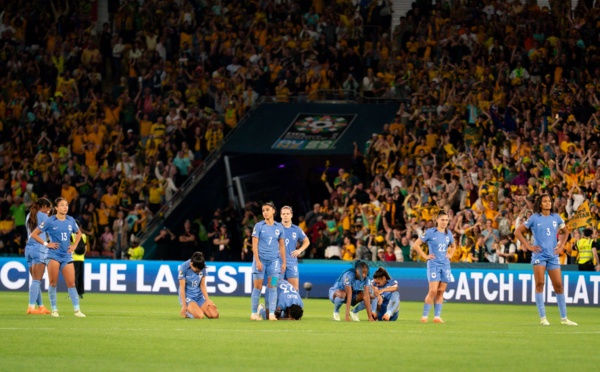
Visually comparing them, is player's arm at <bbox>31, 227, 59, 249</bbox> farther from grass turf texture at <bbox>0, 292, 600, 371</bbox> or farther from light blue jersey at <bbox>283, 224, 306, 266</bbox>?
light blue jersey at <bbox>283, 224, 306, 266</bbox>

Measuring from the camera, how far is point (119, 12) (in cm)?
3969

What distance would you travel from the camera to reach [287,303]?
1895 centimetres

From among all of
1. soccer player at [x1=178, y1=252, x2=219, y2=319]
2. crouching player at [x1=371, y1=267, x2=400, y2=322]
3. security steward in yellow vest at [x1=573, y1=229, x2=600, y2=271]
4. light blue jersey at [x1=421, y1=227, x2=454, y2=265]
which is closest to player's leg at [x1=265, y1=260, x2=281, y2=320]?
soccer player at [x1=178, y1=252, x2=219, y2=319]

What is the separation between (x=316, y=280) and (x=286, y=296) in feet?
33.6

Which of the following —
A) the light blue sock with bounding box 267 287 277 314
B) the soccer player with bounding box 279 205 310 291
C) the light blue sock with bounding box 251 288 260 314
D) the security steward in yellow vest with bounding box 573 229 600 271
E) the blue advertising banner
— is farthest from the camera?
the blue advertising banner

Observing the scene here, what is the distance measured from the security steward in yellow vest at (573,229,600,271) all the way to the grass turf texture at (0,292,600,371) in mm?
5501

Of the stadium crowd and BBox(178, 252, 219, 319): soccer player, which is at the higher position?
the stadium crowd

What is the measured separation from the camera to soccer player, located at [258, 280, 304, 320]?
1888cm

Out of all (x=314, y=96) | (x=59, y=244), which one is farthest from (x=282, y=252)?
(x=314, y=96)

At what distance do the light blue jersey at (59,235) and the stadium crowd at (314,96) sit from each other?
37.8 ft

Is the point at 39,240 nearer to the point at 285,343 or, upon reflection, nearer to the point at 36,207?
the point at 36,207

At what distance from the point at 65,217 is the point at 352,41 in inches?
719

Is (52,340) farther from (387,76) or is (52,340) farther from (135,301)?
(387,76)

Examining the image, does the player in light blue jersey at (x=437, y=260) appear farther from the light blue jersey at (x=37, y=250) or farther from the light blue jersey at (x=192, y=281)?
the light blue jersey at (x=37, y=250)
